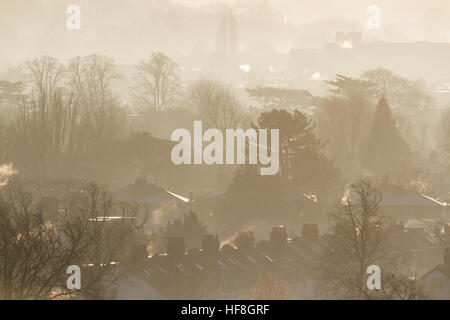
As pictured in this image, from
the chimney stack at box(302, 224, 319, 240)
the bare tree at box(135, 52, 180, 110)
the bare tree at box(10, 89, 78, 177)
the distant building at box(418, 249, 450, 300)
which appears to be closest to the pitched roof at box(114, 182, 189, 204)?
the bare tree at box(10, 89, 78, 177)

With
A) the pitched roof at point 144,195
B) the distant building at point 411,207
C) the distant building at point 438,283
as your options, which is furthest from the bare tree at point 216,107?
the distant building at point 438,283

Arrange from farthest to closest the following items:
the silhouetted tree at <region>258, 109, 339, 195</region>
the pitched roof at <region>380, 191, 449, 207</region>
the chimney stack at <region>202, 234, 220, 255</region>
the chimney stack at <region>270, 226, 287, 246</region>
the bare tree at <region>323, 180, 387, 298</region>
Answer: the silhouetted tree at <region>258, 109, 339, 195</region> < the pitched roof at <region>380, 191, 449, 207</region> < the chimney stack at <region>270, 226, 287, 246</region> < the chimney stack at <region>202, 234, 220, 255</region> < the bare tree at <region>323, 180, 387, 298</region>

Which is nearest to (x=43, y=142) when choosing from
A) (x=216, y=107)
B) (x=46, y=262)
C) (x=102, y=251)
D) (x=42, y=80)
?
(x=216, y=107)

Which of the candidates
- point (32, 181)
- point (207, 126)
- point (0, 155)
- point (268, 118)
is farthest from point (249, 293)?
point (207, 126)

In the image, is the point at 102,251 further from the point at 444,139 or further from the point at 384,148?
the point at 444,139

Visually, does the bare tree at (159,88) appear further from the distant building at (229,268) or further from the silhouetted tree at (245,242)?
the distant building at (229,268)

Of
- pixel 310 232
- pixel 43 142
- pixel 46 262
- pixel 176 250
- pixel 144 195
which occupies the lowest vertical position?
pixel 144 195

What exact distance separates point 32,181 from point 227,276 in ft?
132

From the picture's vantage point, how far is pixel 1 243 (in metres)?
50.2

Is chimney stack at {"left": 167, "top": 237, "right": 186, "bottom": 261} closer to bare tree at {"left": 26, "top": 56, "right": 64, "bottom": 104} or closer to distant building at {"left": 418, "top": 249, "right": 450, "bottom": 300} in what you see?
distant building at {"left": 418, "top": 249, "right": 450, "bottom": 300}

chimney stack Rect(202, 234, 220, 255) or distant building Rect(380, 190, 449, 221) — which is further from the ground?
chimney stack Rect(202, 234, 220, 255)

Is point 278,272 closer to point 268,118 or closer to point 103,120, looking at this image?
point 268,118

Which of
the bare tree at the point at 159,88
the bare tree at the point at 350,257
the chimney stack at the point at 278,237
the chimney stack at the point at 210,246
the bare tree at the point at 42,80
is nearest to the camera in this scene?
the bare tree at the point at 350,257

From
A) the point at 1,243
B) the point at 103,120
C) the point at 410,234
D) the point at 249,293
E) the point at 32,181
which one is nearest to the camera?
the point at 1,243
